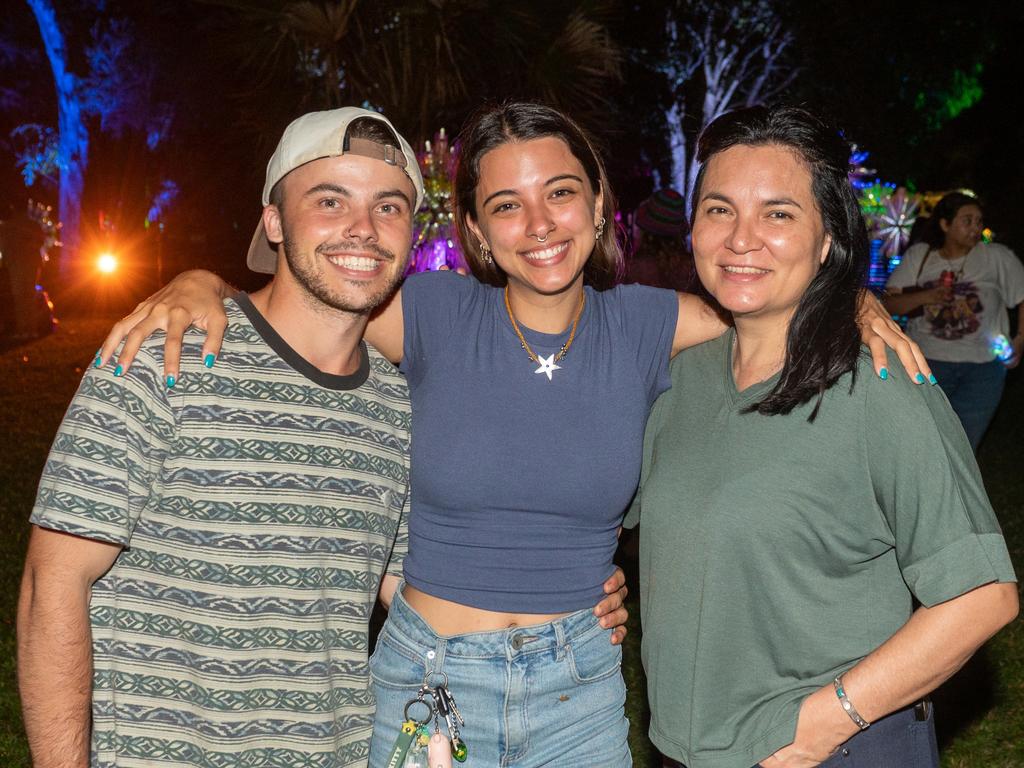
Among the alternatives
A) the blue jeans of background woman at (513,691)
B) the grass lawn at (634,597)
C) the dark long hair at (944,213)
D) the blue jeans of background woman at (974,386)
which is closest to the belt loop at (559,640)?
the blue jeans of background woman at (513,691)

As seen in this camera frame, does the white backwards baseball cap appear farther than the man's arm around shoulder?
Yes

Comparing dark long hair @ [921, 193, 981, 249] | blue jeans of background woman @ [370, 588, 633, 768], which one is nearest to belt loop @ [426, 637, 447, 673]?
blue jeans of background woman @ [370, 588, 633, 768]

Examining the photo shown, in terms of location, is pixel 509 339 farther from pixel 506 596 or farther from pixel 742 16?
pixel 742 16

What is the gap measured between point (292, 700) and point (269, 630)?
18 cm

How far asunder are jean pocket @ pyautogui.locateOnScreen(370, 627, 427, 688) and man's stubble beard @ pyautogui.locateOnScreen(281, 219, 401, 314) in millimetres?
891

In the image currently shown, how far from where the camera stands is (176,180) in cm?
3086

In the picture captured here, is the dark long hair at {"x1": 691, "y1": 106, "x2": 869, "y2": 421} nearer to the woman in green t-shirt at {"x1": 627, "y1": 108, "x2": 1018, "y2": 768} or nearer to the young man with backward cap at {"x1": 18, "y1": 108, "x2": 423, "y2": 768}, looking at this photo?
the woman in green t-shirt at {"x1": 627, "y1": 108, "x2": 1018, "y2": 768}

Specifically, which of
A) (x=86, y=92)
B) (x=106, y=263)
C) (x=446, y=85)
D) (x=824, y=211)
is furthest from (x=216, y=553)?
(x=86, y=92)

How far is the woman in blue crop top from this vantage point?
2.49m

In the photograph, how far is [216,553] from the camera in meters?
2.16

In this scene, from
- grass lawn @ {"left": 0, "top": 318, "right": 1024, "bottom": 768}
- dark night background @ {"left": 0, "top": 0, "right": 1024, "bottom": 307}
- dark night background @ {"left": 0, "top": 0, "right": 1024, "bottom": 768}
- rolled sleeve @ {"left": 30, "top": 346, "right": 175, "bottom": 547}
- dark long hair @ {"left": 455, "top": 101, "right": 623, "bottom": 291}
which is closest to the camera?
rolled sleeve @ {"left": 30, "top": 346, "right": 175, "bottom": 547}

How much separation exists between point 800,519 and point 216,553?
51.2 inches

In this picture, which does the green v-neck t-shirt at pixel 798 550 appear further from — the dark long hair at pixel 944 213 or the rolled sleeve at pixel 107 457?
the dark long hair at pixel 944 213

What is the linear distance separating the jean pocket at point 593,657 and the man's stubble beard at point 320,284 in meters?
1.03
